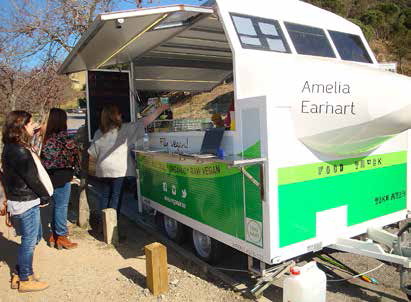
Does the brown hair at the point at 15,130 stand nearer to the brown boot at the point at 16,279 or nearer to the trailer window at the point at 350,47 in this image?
the brown boot at the point at 16,279

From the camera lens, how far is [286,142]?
3035 millimetres

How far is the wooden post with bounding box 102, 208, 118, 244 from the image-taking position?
4.98 meters

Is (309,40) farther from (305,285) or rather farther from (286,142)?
(305,285)

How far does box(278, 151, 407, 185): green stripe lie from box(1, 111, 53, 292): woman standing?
231cm

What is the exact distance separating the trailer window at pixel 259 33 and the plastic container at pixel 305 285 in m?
2.13

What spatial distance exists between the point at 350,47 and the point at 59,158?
12.6 ft

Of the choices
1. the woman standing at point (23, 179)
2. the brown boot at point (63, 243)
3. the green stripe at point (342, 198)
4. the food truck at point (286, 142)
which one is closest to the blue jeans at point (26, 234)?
the woman standing at point (23, 179)

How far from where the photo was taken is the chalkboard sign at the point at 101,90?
593 cm

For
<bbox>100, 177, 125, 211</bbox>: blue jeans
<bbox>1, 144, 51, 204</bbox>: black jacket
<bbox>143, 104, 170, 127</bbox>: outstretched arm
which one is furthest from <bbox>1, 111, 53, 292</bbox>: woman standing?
<bbox>143, 104, 170, 127</bbox>: outstretched arm

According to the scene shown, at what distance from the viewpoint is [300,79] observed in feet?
9.89

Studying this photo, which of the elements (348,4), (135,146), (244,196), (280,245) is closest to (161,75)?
(135,146)

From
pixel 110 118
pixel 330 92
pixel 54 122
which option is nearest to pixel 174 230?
pixel 110 118

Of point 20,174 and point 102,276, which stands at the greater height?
point 20,174

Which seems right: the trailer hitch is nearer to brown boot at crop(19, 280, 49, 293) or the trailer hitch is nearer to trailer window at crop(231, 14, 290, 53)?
trailer window at crop(231, 14, 290, 53)
